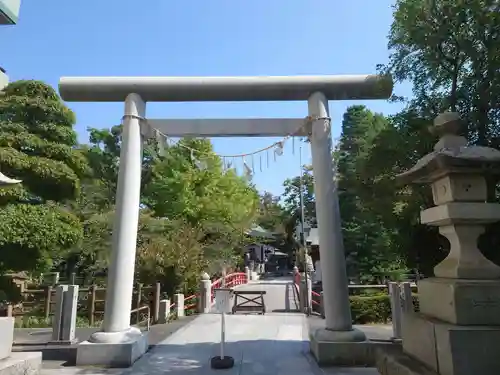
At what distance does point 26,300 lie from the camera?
534 inches

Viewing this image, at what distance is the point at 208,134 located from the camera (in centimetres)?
754

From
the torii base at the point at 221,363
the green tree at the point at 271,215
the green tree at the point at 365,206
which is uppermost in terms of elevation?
the green tree at the point at 271,215

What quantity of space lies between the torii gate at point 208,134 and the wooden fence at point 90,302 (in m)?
4.34

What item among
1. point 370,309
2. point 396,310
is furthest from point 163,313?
point 370,309

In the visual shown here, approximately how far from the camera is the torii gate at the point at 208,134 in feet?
21.0

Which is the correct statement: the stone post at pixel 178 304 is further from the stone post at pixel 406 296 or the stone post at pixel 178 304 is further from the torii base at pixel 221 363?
the stone post at pixel 406 296

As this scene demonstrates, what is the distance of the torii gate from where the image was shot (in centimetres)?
641

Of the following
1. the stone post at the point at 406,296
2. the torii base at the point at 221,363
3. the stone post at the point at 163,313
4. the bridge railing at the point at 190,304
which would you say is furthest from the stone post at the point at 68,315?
the stone post at the point at 406,296

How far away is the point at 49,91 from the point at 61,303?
341 inches

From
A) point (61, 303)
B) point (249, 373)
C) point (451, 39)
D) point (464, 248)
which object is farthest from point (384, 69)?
point (61, 303)

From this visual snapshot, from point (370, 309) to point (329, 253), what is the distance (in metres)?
7.16

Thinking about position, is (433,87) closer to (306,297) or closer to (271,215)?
(306,297)

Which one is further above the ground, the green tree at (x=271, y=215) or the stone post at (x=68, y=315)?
the green tree at (x=271, y=215)

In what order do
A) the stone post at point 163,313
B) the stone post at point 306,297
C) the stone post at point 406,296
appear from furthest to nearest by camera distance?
1. the stone post at point 306,297
2. the stone post at point 163,313
3. the stone post at point 406,296
